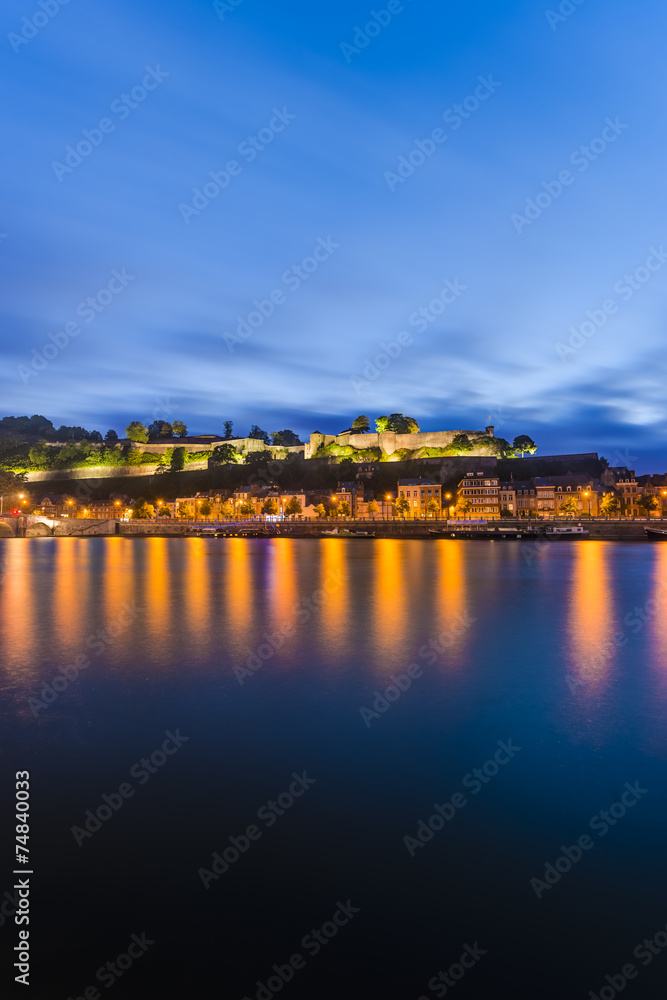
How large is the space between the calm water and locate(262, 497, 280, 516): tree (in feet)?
215

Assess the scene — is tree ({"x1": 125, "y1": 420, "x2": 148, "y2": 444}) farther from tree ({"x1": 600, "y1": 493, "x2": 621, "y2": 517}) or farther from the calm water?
the calm water

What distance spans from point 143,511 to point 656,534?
64863mm

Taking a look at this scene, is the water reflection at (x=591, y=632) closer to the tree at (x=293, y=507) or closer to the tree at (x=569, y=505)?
the tree at (x=569, y=505)

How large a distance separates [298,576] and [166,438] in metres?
108

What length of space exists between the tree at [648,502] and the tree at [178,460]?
236 feet

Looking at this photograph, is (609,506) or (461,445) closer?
(609,506)

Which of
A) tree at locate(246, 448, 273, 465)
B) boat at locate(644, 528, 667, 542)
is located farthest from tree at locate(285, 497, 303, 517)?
boat at locate(644, 528, 667, 542)

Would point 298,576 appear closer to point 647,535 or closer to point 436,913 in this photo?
point 436,913

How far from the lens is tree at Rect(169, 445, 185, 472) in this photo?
104 m

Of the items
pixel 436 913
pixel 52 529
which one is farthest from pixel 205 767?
pixel 52 529

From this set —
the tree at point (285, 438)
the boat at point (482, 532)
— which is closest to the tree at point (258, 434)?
the tree at point (285, 438)

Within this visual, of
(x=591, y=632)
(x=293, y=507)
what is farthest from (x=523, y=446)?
(x=591, y=632)

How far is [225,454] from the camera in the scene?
99625 mm

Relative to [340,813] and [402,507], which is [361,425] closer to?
[402,507]
